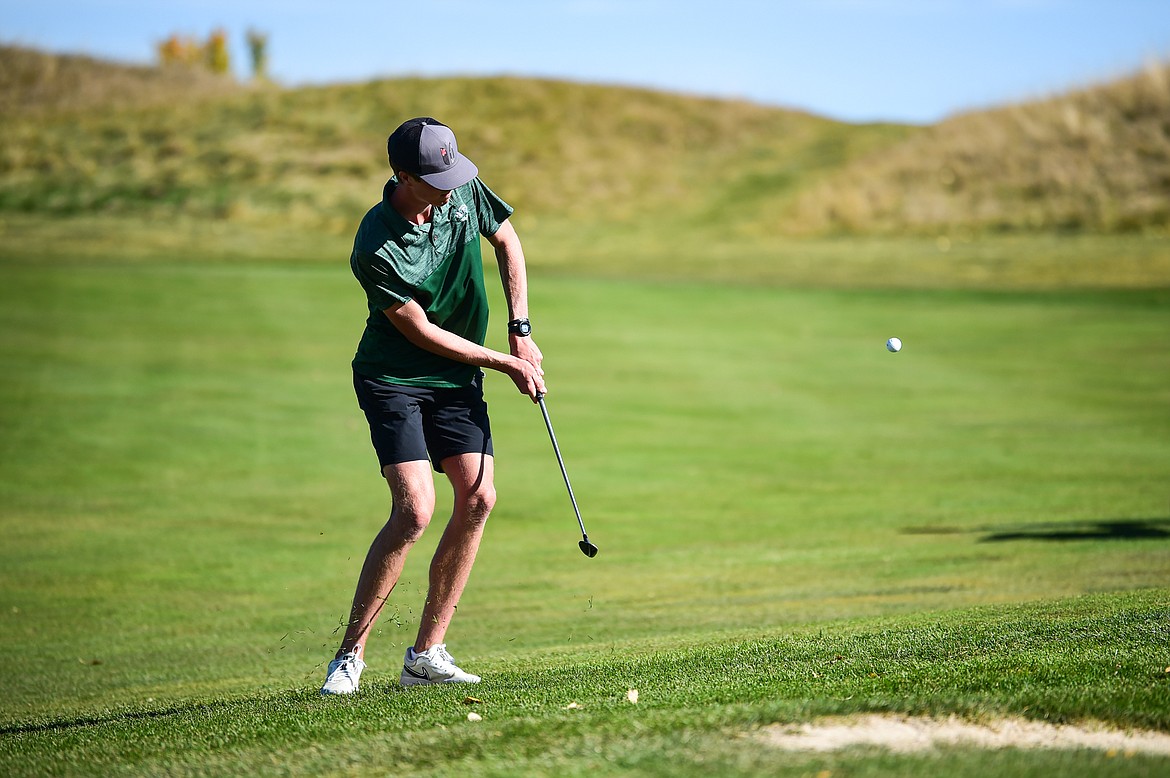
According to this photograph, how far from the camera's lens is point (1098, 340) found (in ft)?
65.1

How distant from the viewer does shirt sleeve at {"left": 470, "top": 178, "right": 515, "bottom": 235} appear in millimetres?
5586

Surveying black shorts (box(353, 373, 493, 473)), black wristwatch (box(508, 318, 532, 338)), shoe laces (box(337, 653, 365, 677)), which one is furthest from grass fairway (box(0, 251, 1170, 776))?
black wristwatch (box(508, 318, 532, 338))

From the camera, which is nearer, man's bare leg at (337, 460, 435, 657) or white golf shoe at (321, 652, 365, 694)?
man's bare leg at (337, 460, 435, 657)

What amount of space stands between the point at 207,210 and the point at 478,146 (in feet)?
33.1

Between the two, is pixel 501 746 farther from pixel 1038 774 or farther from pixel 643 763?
pixel 1038 774

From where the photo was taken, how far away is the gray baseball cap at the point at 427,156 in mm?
5180

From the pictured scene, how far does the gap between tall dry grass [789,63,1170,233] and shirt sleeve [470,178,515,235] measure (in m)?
33.5

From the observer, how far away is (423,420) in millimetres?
5574

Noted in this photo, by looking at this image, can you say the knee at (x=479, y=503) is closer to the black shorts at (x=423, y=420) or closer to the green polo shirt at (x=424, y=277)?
the black shorts at (x=423, y=420)

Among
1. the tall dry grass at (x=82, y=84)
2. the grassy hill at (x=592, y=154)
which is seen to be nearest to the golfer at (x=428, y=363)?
the grassy hill at (x=592, y=154)

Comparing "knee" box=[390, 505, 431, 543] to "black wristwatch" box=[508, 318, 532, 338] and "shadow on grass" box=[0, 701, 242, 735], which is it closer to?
"black wristwatch" box=[508, 318, 532, 338]

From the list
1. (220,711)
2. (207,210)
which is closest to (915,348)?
(220,711)

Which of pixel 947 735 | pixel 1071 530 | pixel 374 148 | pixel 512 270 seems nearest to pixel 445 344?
pixel 512 270

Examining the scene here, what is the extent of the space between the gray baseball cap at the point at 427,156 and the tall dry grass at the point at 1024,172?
34.0m
